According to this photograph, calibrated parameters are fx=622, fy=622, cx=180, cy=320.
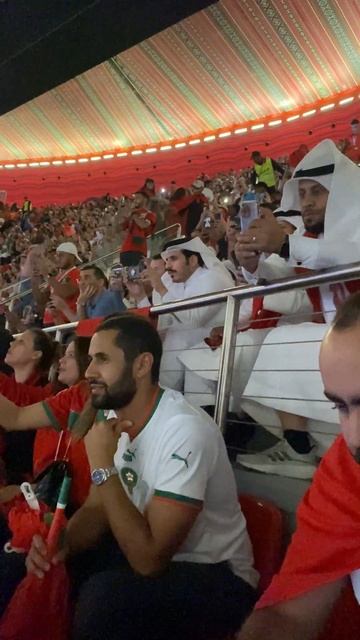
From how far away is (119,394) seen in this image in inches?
68.7

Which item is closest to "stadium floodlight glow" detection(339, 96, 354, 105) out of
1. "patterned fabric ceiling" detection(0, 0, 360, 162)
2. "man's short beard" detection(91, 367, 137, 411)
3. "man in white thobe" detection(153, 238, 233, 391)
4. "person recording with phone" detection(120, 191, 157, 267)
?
"patterned fabric ceiling" detection(0, 0, 360, 162)

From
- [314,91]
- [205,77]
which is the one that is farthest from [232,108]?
[314,91]

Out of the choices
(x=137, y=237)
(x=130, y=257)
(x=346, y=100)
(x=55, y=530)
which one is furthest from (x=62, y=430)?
(x=346, y=100)

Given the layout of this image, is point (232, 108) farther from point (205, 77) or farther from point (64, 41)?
point (64, 41)

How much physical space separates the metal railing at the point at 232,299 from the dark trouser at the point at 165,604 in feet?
2.14

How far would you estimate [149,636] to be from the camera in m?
1.38

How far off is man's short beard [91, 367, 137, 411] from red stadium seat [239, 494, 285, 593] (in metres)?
0.45

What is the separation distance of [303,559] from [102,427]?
723mm

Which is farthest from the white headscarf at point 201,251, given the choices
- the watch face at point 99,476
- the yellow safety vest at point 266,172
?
the yellow safety vest at point 266,172

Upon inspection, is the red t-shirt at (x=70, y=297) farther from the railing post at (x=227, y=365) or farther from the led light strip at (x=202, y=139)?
the led light strip at (x=202, y=139)

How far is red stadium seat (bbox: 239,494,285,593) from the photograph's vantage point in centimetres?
158

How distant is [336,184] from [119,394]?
3.17ft

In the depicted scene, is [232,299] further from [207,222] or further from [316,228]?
[207,222]

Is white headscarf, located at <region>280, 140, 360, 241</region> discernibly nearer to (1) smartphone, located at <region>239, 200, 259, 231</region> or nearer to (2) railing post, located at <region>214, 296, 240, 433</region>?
(1) smartphone, located at <region>239, 200, 259, 231</region>
